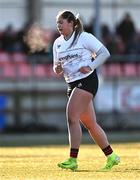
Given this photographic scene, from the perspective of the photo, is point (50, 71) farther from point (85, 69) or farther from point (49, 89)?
point (85, 69)

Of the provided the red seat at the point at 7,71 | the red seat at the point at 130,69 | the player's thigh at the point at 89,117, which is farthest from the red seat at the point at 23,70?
the player's thigh at the point at 89,117

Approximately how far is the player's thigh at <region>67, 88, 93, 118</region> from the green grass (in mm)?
815

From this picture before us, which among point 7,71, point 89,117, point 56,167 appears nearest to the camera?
point 89,117

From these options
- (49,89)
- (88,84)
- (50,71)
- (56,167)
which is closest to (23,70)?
(50,71)

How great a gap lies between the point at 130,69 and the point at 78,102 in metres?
15.7

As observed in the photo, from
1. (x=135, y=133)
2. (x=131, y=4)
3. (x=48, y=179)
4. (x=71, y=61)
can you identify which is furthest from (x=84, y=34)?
(x=131, y=4)

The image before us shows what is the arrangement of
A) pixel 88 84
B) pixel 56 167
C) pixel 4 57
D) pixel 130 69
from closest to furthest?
pixel 88 84, pixel 56 167, pixel 4 57, pixel 130 69

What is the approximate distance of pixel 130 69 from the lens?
1062 inches

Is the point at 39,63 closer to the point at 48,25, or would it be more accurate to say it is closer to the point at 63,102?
the point at 63,102

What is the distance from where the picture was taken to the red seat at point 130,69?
26.7 meters

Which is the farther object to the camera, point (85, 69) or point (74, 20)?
point (74, 20)

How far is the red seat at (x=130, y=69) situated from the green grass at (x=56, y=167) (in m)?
10.1

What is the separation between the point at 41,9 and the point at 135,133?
326 inches

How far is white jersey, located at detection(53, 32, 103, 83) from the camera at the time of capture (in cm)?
1152
